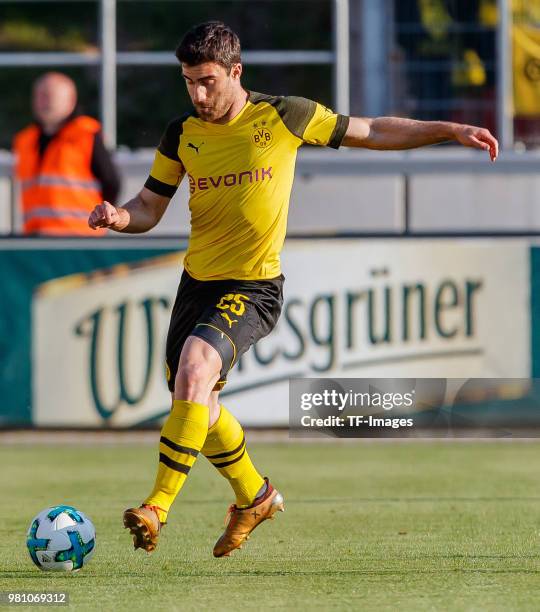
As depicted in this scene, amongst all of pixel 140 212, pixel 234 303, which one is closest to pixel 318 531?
pixel 234 303

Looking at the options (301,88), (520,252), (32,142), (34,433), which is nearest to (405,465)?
(520,252)

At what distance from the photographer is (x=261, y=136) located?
20.4ft

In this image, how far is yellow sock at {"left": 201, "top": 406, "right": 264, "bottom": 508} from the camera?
6.36m

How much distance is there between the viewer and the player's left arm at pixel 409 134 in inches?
237

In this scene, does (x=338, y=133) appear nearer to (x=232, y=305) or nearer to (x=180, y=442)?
(x=232, y=305)

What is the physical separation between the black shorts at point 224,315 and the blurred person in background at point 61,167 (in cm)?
502

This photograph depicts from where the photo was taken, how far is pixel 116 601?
515 cm

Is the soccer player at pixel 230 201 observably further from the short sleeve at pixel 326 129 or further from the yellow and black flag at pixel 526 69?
the yellow and black flag at pixel 526 69

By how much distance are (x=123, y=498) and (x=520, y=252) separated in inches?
171

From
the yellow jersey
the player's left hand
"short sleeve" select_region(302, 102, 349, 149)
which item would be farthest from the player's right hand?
the player's left hand

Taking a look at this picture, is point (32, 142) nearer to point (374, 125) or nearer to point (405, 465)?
point (405, 465)

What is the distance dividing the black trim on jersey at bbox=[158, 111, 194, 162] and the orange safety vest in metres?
5.05

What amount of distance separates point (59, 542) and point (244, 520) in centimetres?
85

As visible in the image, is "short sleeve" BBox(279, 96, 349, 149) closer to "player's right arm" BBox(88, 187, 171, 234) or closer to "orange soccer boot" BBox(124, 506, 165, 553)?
"player's right arm" BBox(88, 187, 171, 234)
